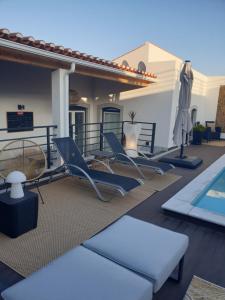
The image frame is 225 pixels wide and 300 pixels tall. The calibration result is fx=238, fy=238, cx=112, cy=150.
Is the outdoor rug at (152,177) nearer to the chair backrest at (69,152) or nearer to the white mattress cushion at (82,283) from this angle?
the chair backrest at (69,152)

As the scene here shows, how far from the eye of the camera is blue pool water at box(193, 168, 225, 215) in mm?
4062

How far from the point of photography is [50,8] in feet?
34.2

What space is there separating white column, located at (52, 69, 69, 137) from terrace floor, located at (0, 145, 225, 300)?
262cm

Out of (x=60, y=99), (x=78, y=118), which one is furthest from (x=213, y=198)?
(x=78, y=118)

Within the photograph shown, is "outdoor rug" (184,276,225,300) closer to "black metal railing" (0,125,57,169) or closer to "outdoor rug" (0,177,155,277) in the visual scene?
"outdoor rug" (0,177,155,277)

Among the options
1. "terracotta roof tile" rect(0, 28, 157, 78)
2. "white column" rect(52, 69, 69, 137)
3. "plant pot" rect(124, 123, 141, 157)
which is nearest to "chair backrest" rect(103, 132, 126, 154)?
"white column" rect(52, 69, 69, 137)

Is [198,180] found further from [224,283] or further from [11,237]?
[11,237]

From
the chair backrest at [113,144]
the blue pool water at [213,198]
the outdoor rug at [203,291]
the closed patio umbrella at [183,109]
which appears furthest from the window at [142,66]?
the outdoor rug at [203,291]

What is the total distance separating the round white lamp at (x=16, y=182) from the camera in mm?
2918

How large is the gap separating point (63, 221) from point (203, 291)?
2.04 metres

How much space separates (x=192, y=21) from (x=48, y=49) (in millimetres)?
8372

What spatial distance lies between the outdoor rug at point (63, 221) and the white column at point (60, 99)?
127 cm

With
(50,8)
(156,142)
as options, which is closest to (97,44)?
(50,8)

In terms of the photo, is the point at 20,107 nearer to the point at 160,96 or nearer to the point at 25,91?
the point at 25,91
